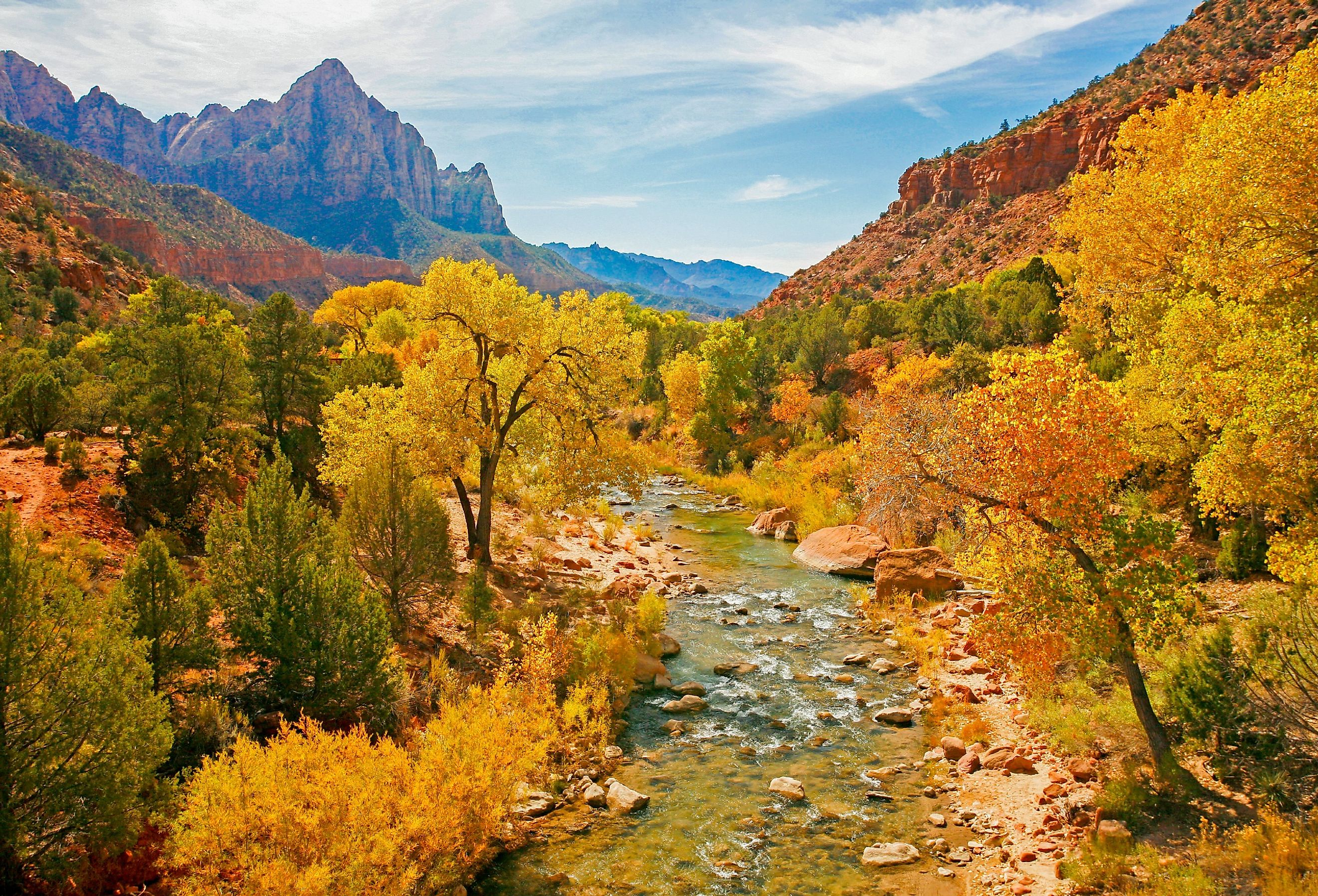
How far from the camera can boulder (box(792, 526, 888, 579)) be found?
23.5m

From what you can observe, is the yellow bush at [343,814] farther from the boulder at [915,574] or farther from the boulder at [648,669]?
the boulder at [915,574]

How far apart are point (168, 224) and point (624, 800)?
394 ft

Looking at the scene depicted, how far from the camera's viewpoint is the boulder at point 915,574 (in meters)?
20.2

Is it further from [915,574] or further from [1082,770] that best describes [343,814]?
[915,574]

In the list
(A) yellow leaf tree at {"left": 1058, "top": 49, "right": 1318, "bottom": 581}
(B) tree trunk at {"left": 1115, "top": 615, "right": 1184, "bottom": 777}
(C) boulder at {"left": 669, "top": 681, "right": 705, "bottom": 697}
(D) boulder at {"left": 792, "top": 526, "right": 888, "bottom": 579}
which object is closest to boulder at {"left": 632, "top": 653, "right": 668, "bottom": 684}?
(C) boulder at {"left": 669, "top": 681, "right": 705, "bottom": 697}

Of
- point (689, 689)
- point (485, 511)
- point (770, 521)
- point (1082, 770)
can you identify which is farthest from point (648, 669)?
point (770, 521)

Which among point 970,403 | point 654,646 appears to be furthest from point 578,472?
point 970,403

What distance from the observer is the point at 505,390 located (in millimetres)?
19453

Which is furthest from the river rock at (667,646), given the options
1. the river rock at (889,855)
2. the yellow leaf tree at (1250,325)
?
the yellow leaf tree at (1250,325)

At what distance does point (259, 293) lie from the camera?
127375 mm

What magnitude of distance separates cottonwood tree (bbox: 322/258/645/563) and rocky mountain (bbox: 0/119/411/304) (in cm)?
6677

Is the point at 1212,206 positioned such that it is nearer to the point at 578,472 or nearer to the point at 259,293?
the point at 578,472

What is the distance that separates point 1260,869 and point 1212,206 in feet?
37.7

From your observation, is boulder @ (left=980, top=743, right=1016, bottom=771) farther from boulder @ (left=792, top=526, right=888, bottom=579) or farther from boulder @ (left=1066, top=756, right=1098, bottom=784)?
boulder @ (left=792, top=526, right=888, bottom=579)
